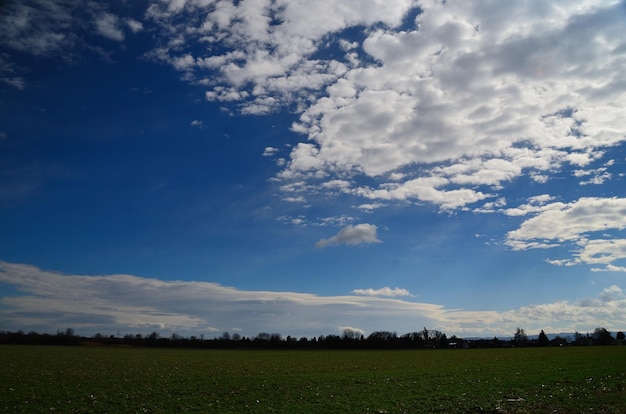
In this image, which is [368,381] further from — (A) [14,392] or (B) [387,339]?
(B) [387,339]

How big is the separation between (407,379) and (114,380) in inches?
870

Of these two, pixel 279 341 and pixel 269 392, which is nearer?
pixel 269 392

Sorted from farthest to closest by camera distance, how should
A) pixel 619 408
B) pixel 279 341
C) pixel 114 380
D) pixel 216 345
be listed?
pixel 279 341 < pixel 216 345 < pixel 114 380 < pixel 619 408

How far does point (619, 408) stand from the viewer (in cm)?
1775

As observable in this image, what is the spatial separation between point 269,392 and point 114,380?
44.8 feet

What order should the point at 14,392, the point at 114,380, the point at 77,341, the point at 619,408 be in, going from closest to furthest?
the point at 619,408 → the point at 14,392 → the point at 114,380 → the point at 77,341

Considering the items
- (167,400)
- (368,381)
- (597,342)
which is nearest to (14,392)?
(167,400)

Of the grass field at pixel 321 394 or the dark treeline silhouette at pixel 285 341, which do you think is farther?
the dark treeline silhouette at pixel 285 341

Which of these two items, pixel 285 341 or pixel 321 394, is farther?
pixel 285 341

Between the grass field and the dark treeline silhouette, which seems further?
the dark treeline silhouette

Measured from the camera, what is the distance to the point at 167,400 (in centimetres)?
2359

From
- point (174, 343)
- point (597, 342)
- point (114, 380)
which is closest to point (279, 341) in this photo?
point (174, 343)

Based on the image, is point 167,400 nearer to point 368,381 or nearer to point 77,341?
point 368,381

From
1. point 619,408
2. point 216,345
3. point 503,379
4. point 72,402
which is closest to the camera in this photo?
point 619,408
